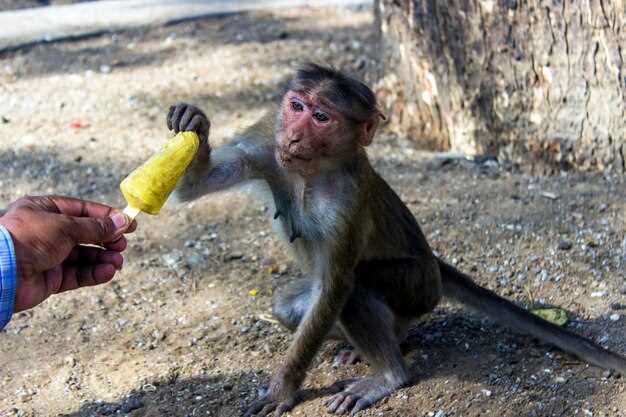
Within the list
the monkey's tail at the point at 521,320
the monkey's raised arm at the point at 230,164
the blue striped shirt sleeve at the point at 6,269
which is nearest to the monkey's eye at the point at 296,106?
the monkey's raised arm at the point at 230,164

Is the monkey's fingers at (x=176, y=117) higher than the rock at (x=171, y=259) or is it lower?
higher

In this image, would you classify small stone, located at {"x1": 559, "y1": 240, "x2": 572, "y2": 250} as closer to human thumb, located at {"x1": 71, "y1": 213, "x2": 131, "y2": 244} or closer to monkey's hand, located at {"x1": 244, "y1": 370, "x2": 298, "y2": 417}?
monkey's hand, located at {"x1": 244, "y1": 370, "x2": 298, "y2": 417}

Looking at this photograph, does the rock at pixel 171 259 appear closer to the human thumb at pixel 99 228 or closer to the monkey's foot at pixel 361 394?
the monkey's foot at pixel 361 394

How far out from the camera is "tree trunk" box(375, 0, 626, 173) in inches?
266

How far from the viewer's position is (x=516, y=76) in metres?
7.16

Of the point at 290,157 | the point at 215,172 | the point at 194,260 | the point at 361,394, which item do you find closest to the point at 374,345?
the point at 361,394

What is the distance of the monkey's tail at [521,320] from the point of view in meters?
5.02

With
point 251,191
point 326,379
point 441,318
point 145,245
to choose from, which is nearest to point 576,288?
point 441,318

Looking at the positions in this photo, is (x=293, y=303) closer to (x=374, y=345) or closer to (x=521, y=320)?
(x=374, y=345)

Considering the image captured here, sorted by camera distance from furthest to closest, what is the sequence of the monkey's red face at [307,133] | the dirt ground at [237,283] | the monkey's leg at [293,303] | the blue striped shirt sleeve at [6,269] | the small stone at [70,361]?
the small stone at [70,361], the monkey's leg at [293,303], the dirt ground at [237,283], the monkey's red face at [307,133], the blue striped shirt sleeve at [6,269]

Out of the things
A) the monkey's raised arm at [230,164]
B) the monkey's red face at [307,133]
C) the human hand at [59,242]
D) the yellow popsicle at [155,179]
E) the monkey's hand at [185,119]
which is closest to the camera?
the human hand at [59,242]

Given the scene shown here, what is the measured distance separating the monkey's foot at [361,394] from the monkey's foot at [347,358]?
28 cm

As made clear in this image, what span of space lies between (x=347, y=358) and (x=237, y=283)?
997 mm

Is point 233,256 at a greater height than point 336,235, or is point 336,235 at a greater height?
point 336,235
